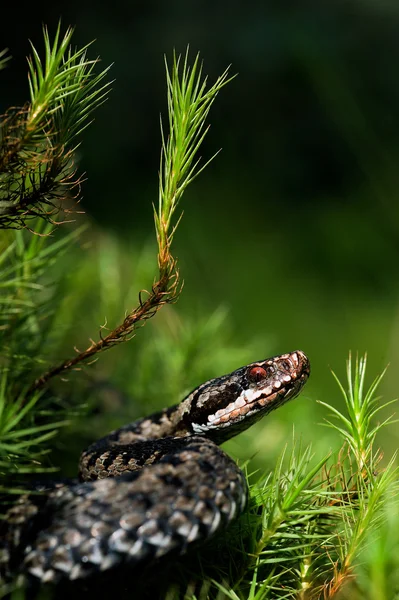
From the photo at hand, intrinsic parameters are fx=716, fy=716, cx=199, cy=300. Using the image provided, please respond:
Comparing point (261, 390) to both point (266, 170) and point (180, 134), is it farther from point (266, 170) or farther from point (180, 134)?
point (266, 170)

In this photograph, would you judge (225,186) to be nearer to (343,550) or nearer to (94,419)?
(94,419)

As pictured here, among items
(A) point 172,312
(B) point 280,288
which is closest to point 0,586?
(A) point 172,312

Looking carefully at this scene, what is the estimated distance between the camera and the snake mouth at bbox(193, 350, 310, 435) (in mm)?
Answer: 1662

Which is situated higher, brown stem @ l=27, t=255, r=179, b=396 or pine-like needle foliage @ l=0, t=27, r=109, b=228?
pine-like needle foliage @ l=0, t=27, r=109, b=228

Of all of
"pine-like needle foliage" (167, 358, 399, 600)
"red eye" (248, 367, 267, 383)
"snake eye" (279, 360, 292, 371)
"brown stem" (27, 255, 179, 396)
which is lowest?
"pine-like needle foliage" (167, 358, 399, 600)

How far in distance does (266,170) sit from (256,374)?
5.95 ft

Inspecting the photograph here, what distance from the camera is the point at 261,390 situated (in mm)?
1712

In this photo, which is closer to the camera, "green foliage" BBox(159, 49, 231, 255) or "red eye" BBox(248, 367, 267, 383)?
"green foliage" BBox(159, 49, 231, 255)

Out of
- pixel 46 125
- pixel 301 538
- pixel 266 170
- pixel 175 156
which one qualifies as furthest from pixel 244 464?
pixel 266 170

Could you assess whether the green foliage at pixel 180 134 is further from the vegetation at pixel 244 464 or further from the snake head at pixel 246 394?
the snake head at pixel 246 394

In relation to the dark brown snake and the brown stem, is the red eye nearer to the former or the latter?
the dark brown snake

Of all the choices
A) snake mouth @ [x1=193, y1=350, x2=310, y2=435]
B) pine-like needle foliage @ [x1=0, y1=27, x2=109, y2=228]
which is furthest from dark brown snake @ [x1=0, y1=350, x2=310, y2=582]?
pine-like needle foliage @ [x1=0, y1=27, x2=109, y2=228]

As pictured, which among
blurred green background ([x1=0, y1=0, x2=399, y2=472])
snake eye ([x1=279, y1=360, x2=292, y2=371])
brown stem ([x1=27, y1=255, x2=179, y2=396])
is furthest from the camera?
blurred green background ([x1=0, y1=0, x2=399, y2=472])

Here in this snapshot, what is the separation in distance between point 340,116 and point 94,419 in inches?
61.1
